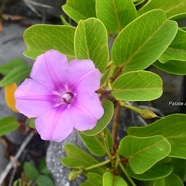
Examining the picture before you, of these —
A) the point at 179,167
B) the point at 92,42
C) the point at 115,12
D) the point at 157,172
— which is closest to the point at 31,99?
the point at 92,42

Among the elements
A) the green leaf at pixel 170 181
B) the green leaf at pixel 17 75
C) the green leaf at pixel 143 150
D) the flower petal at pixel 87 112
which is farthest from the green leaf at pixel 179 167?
the green leaf at pixel 17 75

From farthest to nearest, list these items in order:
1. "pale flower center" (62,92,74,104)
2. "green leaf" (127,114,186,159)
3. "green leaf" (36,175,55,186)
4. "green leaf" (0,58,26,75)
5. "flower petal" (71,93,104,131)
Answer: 1. "green leaf" (0,58,26,75)
2. "green leaf" (36,175,55,186)
3. "green leaf" (127,114,186,159)
4. "pale flower center" (62,92,74,104)
5. "flower petal" (71,93,104,131)

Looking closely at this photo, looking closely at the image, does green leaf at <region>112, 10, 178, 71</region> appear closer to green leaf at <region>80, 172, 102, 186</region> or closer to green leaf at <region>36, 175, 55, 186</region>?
green leaf at <region>80, 172, 102, 186</region>

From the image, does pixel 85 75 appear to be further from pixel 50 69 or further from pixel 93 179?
pixel 93 179

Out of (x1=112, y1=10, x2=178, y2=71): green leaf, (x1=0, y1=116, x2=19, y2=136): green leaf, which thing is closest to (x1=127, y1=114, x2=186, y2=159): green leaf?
(x1=112, y1=10, x2=178, y2=71): green leaf

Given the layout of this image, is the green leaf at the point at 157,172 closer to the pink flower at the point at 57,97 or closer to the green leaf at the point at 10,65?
the pink flower at the point at 57,97
